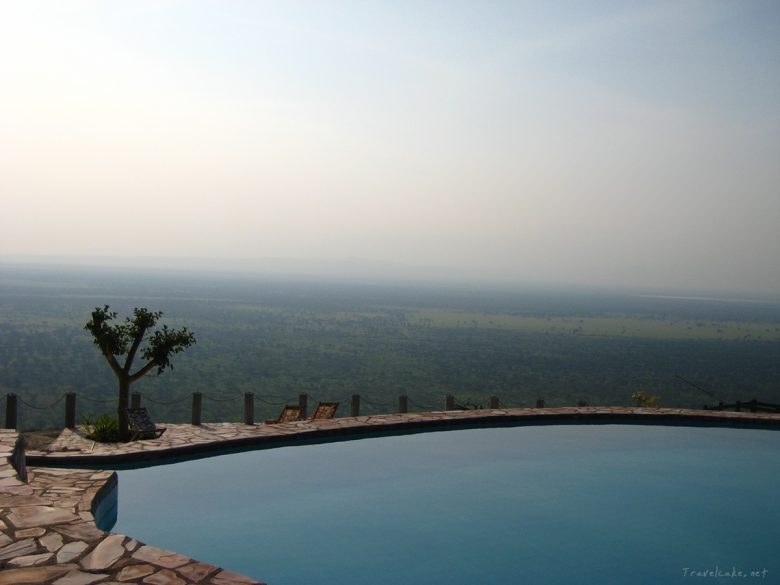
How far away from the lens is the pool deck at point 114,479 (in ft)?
17.4

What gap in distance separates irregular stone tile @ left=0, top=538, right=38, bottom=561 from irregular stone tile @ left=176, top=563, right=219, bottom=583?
4.45 feet

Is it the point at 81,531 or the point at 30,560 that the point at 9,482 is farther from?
the point at 30,560

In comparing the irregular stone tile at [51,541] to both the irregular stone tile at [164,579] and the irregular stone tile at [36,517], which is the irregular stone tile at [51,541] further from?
the irregular stone tile at [164,579]

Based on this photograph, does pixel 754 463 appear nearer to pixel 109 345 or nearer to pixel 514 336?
pixel 109 345

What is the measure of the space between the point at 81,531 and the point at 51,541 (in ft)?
0.97

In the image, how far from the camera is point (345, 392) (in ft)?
122

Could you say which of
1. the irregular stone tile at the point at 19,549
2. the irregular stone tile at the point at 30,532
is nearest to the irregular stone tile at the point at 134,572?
the irregular stone tile at the point at 19,549

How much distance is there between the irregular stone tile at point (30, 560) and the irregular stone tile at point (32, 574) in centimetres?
10

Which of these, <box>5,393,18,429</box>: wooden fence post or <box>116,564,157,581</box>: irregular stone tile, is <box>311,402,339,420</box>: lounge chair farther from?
<box>116,564,157,581</box>: irregular stone tile

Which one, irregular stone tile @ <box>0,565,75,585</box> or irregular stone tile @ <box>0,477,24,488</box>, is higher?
irregular stone tile @ <box>0,477,24,488</box>

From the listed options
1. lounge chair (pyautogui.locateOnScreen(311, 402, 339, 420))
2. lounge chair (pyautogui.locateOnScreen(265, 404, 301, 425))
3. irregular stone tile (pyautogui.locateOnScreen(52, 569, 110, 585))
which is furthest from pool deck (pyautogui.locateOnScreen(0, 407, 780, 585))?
lounge chair (pyautogui.locateOnScreen(265, 404, 301, 425))

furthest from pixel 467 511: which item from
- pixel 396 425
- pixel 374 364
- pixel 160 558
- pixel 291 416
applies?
pixel 374 364

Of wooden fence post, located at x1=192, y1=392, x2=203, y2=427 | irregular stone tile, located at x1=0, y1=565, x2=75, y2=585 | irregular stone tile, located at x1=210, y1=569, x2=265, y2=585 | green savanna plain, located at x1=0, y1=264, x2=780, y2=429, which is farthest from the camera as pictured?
green savanna plain, located at x1=0, y1=264, x2=780, y2=429

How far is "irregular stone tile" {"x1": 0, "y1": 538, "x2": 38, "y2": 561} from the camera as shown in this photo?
5.50 m
